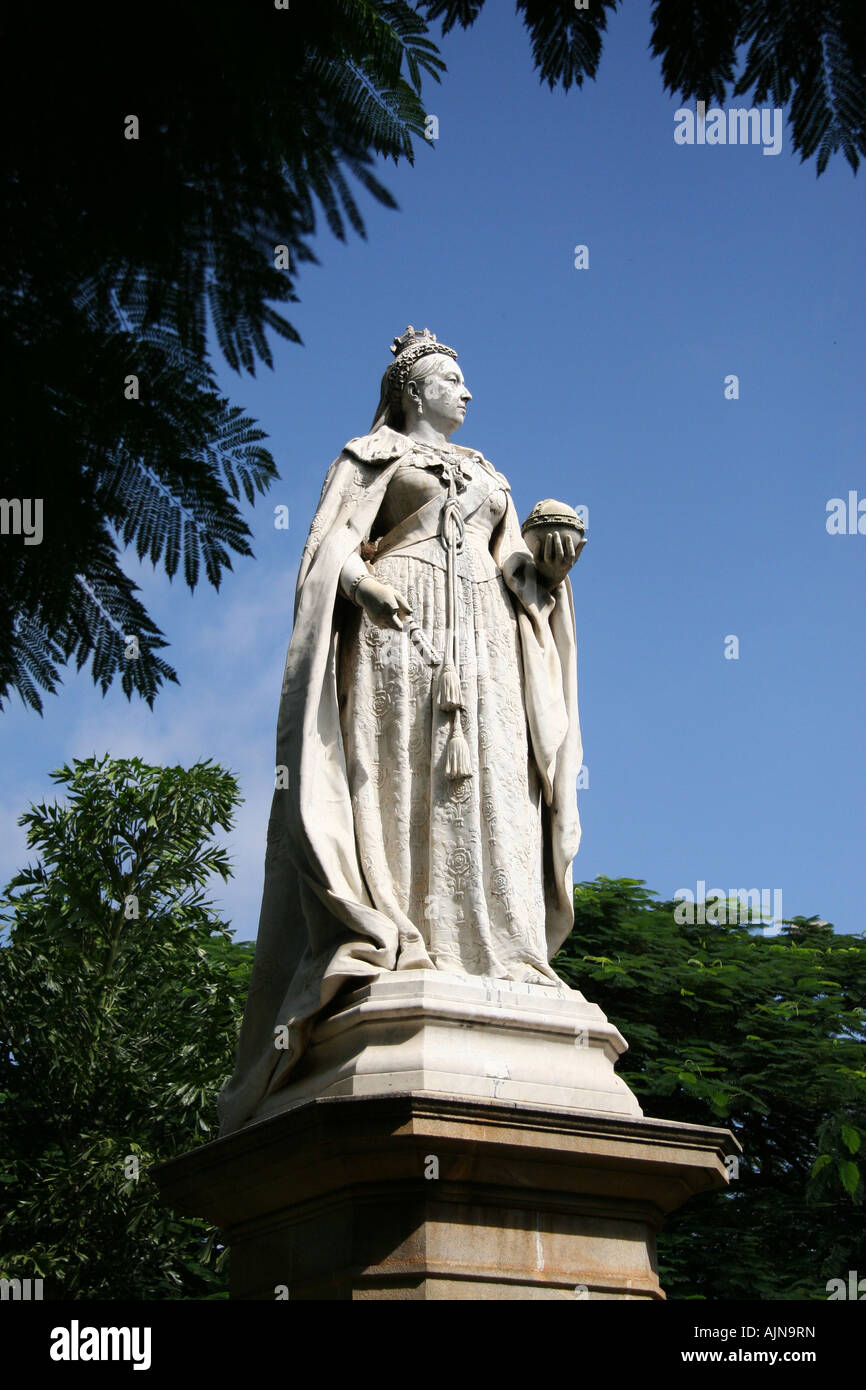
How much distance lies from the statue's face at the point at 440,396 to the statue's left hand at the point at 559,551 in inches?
35.6

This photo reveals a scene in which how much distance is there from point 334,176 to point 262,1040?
484cm

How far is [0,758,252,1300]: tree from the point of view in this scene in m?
14.4

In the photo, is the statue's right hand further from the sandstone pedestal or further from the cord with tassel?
Result: the sandstone pedestal

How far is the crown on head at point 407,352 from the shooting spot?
830 centimetres

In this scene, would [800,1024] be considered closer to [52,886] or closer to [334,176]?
[52,886]

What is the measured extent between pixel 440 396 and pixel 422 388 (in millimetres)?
106

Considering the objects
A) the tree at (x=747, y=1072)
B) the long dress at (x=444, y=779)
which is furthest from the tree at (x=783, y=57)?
the tree at (x=747, y=1072)

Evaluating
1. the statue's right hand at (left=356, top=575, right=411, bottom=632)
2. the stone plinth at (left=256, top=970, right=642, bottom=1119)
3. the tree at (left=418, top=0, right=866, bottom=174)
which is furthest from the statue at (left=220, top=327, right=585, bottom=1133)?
the tree at (left=418, top=0, right=866, bottom=174)

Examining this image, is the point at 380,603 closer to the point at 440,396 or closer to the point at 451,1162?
the point at 440,396

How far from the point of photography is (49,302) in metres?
2.79

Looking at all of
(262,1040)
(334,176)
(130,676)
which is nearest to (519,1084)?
(262,1040)

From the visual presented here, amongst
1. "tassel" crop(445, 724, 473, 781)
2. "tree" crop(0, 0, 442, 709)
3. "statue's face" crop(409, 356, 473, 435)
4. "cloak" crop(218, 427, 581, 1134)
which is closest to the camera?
"tree" crop(0, 0, 442, 709)

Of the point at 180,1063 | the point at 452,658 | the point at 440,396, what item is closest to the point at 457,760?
the point at 452,658

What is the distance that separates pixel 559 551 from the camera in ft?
25.6
